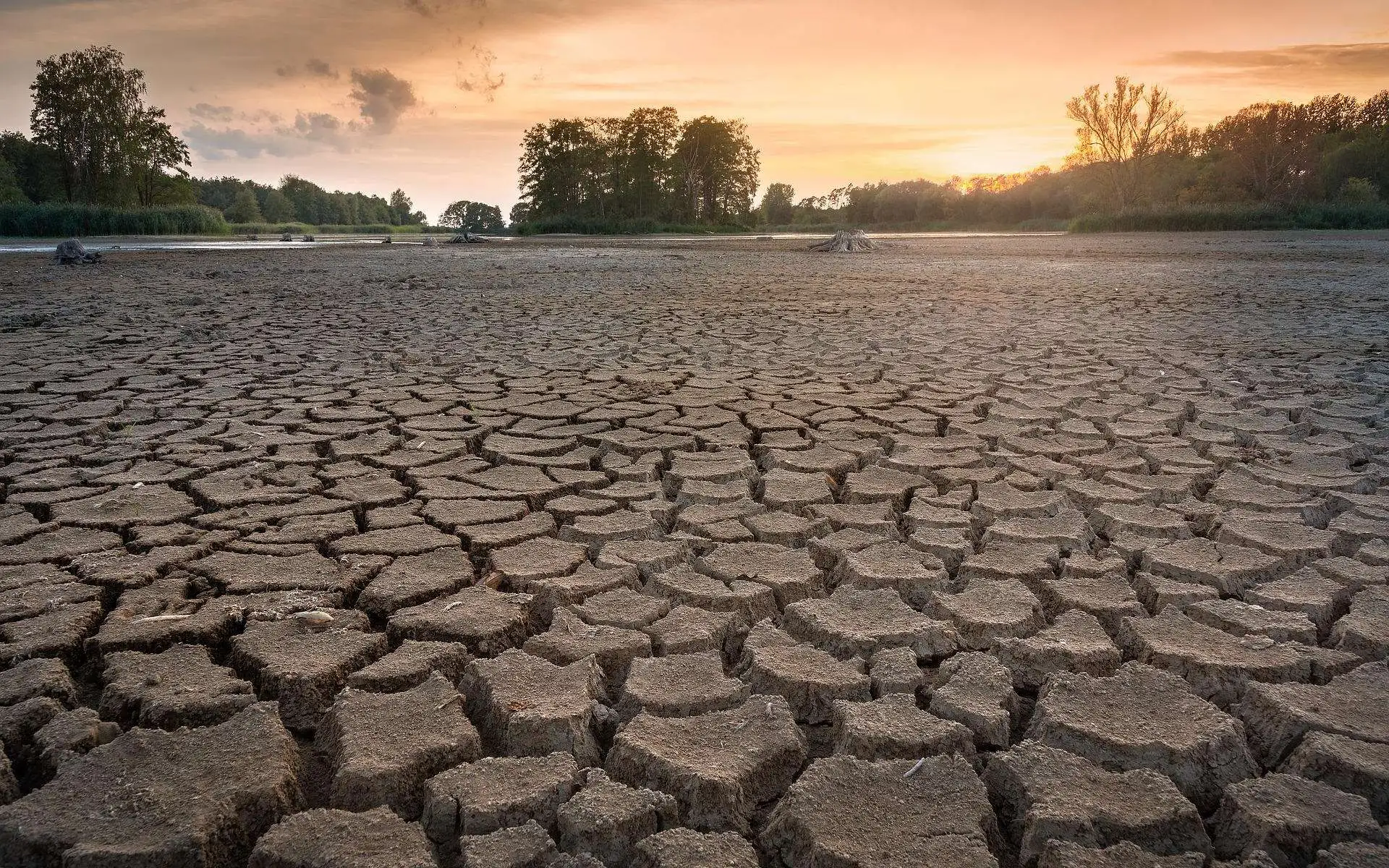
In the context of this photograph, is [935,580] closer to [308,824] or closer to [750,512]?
[750,512]

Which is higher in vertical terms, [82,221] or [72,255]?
[82,221]

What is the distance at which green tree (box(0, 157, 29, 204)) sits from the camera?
42031 millimetres

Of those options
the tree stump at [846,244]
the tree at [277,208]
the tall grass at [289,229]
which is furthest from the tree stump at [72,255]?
the tree at [277,208]

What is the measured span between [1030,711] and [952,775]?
31cm

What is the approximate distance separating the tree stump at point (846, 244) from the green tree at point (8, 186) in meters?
39.8

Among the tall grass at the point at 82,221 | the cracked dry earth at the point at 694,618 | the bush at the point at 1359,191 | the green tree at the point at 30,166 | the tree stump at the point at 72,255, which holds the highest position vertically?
the green tree at the point at 30,166

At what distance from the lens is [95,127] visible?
39.9 m

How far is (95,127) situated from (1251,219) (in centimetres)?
4834

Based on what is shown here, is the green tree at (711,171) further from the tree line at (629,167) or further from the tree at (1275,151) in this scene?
the tree at (1275,151)

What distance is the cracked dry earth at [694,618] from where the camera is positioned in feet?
4.03

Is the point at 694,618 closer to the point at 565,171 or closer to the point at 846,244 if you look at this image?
the point at 846,244

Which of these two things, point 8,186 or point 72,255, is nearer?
point 72,255

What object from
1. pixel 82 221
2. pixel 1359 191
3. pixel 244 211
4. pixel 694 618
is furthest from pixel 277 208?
pixel 694 618

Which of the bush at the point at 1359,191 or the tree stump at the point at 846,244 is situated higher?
the bush at the point at 1359,191
